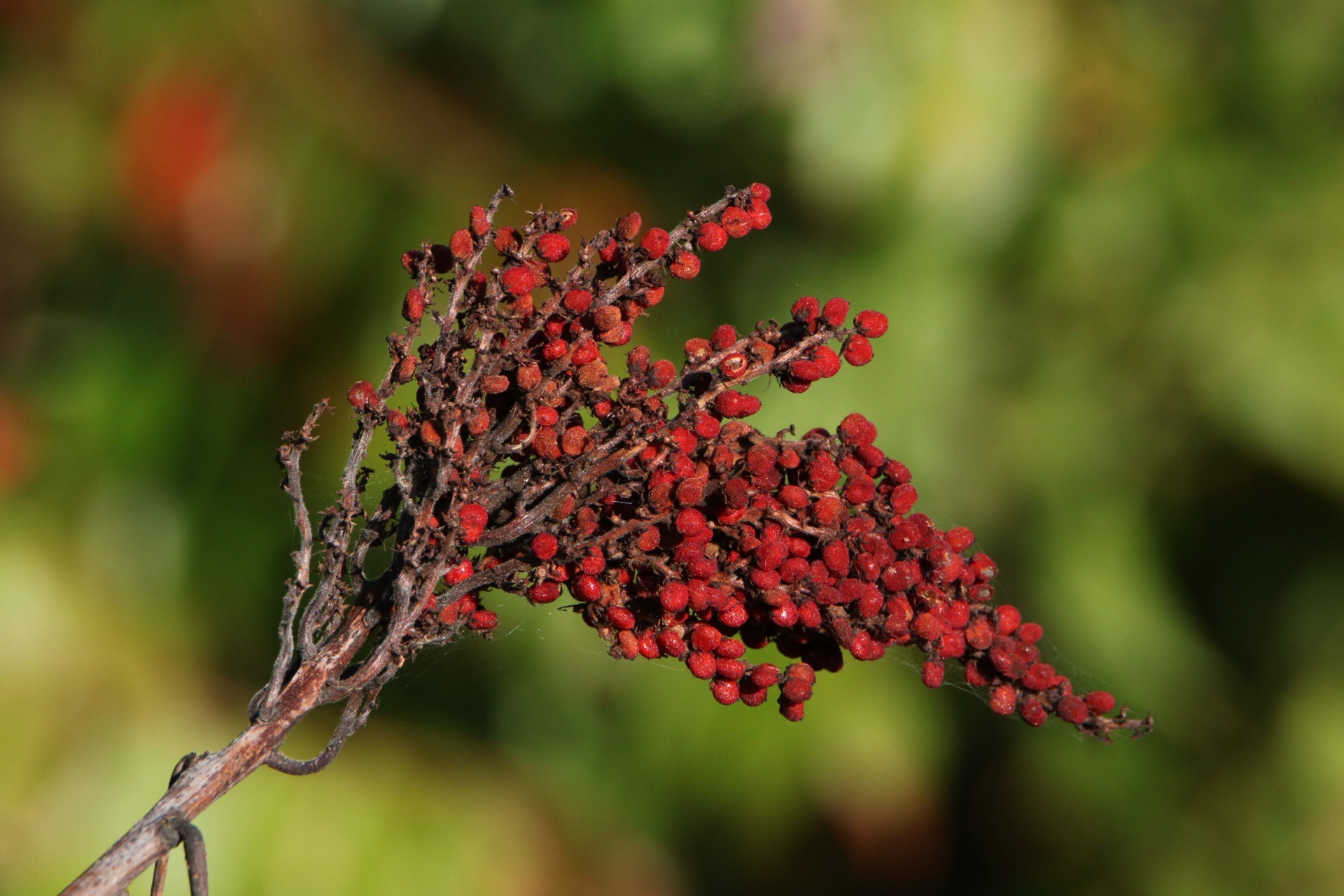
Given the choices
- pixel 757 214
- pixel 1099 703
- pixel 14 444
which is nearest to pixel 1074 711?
pixel 1099 703

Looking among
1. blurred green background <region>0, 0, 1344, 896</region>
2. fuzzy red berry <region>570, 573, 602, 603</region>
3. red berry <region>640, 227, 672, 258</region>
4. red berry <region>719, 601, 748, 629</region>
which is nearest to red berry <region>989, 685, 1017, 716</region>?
red berry <region>719, 601, 748, 629</region>

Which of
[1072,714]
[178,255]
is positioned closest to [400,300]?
[178,255]

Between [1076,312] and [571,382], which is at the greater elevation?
[1076,312]

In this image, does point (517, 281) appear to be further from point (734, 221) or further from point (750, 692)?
point (750, 692)

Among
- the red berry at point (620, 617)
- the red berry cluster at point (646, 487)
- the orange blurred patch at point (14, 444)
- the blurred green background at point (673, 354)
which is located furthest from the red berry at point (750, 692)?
the orange blurred patch at point (14, 444)

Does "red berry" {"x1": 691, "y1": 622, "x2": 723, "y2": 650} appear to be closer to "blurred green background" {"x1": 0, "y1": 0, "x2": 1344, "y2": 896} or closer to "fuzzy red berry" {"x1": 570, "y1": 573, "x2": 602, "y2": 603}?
"fuzzy red berry" {"x1": 570, "y1": 573, "x2": 602, "y2": 603}

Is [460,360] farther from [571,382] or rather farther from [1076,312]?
[1076,312]

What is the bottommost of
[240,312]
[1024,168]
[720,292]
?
[240,312]
